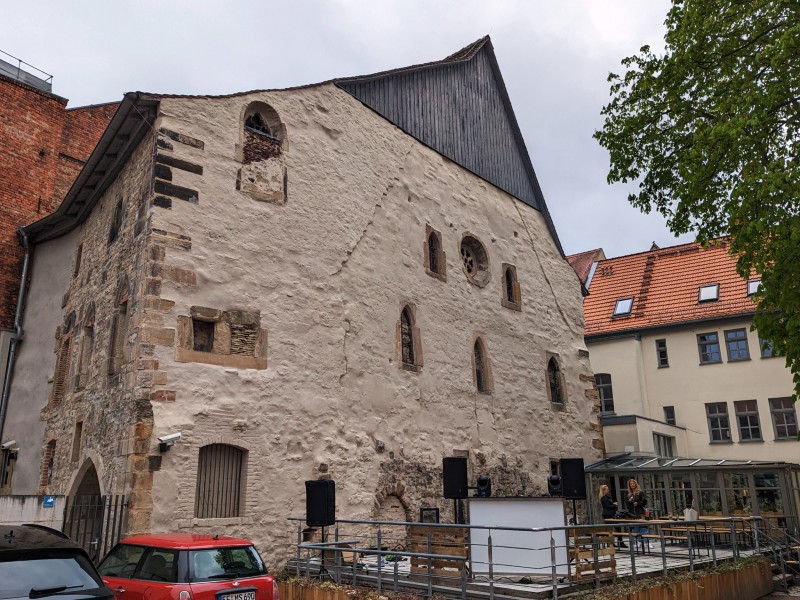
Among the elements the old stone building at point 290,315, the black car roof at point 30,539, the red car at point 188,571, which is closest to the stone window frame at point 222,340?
the old stone building at point 290,315

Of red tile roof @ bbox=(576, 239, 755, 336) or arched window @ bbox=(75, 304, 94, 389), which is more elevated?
red tile roof @ bbox=(576, 239, 755, 336)

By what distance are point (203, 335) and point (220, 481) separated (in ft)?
7.63

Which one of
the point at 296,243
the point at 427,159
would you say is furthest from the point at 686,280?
the point at 296,243

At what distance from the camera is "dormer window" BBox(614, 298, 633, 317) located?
84.4ft

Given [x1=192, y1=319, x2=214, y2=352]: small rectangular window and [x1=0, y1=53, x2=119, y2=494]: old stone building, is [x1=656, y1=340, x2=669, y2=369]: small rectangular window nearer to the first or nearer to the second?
[x1=192, y1=319, x2=214, y2=352]: small rectangular window

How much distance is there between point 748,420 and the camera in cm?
2198

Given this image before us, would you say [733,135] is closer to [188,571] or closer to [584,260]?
[188,571]

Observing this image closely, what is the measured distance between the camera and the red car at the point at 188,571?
6480mm

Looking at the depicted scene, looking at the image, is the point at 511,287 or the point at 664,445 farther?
the point at 664,445

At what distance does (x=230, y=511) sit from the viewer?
35.7 ft

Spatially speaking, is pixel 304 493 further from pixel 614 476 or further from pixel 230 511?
pixel 614 476

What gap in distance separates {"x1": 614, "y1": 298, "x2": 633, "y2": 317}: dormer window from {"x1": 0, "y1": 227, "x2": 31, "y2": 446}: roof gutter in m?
19.3

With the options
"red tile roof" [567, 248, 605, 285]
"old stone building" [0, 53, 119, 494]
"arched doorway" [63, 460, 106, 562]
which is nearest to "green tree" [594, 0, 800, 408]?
"arched doorway" [63, 460, 106, 562]

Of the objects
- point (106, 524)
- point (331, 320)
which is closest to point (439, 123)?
point (331, 320)
